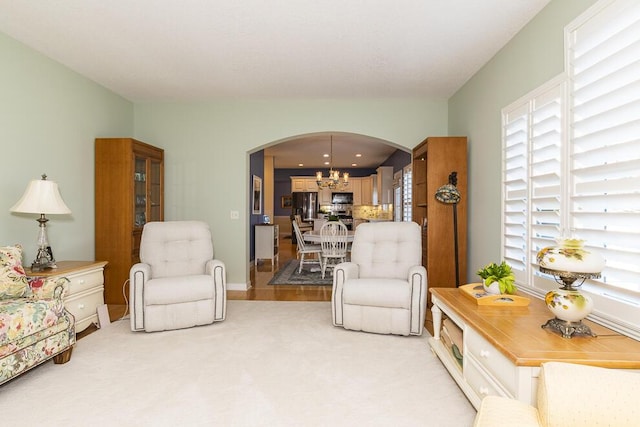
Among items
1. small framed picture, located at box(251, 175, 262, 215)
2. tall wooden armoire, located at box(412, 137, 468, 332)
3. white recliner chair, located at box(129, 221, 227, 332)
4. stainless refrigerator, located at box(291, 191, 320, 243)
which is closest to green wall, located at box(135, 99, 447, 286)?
white recliner chair, located at box(129, 221, 227, 332)

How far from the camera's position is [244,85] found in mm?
4535

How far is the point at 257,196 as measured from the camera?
8141 millimetres

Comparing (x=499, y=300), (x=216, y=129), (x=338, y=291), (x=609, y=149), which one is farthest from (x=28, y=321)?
(x=609, y=149)

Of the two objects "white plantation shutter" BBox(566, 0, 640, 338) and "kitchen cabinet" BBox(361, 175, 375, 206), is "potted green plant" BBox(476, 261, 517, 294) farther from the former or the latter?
"kitchen cabinet" BBox(361, 175, 375, 206)

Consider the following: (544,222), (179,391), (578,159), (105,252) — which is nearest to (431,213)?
(544,222)

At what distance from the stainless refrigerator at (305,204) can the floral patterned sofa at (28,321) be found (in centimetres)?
931

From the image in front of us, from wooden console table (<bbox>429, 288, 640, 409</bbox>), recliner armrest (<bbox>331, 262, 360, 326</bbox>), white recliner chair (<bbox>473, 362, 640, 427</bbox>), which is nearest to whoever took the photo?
white recliner chair (<bbox>473, 362, 640, 427</bbox>)

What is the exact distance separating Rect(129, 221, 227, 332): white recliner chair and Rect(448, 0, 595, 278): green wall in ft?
8.85

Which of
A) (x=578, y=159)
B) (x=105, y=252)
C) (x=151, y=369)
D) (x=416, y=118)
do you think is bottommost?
(x=151, y=369)

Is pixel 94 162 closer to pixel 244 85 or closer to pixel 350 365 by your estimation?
pixel 244 85

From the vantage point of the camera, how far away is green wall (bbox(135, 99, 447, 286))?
5.27 meters

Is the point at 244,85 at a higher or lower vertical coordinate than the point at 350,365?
higher

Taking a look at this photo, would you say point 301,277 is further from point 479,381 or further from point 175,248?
point 479,381

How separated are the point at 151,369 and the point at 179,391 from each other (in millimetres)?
457
